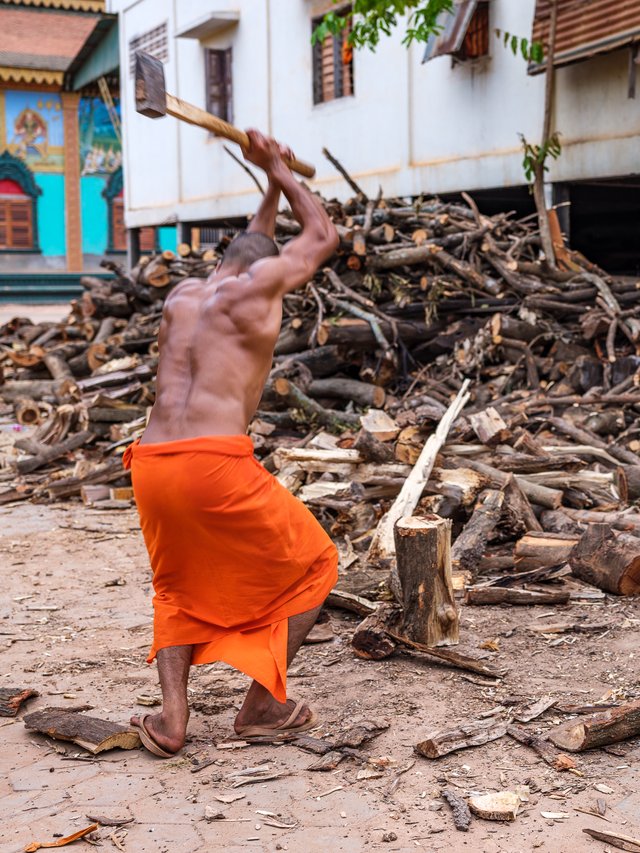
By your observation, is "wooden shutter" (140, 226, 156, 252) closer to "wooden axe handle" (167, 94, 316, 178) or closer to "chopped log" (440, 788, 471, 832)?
"wooden axe handle" (167, 94, 316, 178)

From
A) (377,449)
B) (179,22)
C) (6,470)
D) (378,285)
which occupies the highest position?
(179,22)

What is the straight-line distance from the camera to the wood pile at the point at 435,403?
5.97 m

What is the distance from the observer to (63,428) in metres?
9.81

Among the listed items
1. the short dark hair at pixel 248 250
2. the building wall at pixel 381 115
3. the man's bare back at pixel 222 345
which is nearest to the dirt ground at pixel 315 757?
the man's bare back at pixel 222 345

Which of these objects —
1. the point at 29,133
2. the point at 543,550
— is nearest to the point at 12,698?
the point at 543,550

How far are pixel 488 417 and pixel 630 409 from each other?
1643mm

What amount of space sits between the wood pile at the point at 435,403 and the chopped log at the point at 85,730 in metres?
1.55

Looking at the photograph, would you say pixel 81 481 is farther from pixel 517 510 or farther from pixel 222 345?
pixel 222 345

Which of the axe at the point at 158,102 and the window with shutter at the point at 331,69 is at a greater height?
the window with shutter at the point at 331,69

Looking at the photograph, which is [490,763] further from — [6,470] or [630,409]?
[6,470]

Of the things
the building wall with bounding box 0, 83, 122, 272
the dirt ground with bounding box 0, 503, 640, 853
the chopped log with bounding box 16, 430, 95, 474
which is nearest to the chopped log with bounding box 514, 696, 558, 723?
the dirt ground with bounding box 0, 503, 640, 853

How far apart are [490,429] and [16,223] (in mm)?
26823

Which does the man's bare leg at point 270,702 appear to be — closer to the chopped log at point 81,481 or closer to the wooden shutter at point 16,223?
the chopped log at point 81,481

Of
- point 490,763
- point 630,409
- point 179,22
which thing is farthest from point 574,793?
point 179,22
